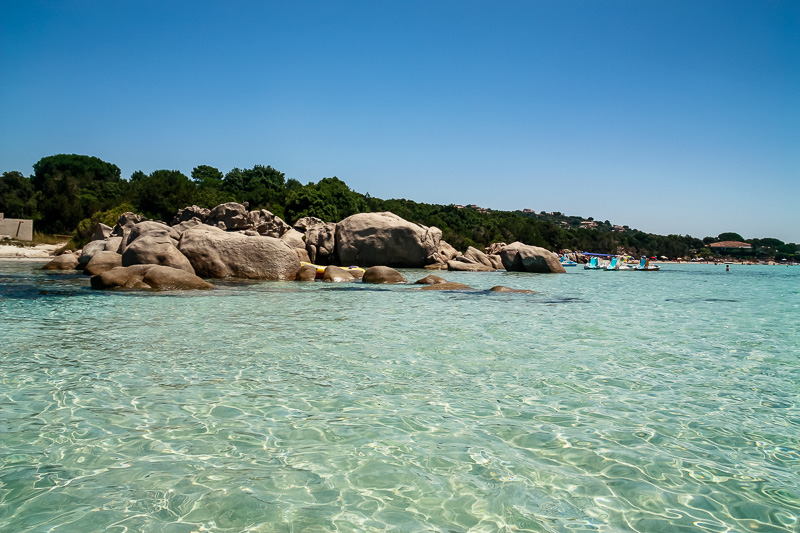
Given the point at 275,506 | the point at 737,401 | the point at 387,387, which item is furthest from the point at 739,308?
the point at 275,506

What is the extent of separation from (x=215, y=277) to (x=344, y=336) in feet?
52.6

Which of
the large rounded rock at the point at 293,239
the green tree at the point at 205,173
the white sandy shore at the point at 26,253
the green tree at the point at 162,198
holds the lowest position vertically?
the white sandy shore at the point at 26,253

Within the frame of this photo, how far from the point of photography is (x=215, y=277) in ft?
79.8

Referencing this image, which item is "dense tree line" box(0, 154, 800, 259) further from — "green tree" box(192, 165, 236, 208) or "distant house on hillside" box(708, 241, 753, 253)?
"distant house on hillside" box(708, 241, 753, 253)

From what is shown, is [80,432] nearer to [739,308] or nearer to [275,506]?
[275,506]

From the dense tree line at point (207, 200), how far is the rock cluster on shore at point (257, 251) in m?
8.90

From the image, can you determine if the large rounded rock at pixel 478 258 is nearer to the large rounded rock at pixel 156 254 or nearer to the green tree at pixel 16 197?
the large rounded rock at pixel 156 254

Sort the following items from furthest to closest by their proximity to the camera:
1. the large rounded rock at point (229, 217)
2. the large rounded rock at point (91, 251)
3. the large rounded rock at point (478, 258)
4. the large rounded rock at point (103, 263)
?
the large rounded rock at point (478, 258), the large rounded rock at point (229, 217), the large rounded rock at point (91, 251), the large rounded rock at point (103, 263)

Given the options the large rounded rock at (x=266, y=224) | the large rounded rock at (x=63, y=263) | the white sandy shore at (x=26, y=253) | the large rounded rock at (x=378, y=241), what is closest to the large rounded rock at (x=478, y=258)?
the large rounded rock at (x=378, y=241)

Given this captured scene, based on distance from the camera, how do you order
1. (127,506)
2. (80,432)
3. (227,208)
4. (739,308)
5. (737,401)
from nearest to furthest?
(127,506)
(80,432)
(737,401)
(739,308)
(227,208)

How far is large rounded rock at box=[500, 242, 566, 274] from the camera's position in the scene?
3931 cm

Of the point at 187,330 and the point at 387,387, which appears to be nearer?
the point at 387,387

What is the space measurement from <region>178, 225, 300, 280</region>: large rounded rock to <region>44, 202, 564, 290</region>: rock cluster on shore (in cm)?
4

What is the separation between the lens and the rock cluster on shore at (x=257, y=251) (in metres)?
21.8
